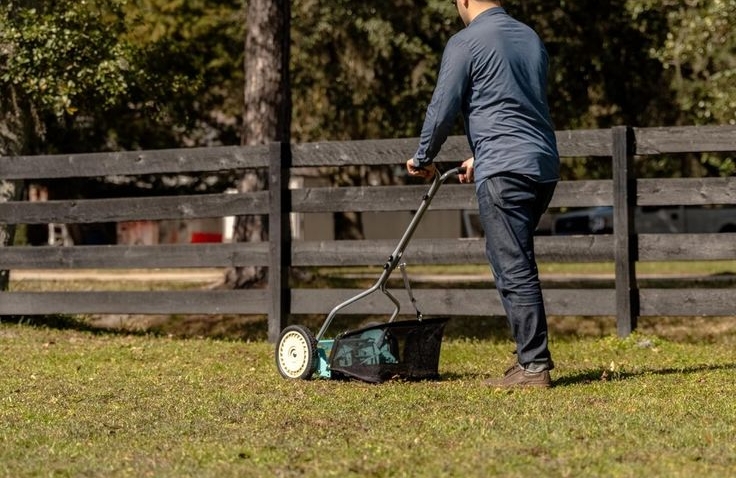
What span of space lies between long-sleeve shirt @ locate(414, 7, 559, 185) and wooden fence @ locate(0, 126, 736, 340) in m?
3.03

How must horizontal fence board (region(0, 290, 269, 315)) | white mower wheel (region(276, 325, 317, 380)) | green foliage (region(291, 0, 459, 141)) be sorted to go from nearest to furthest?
white mower wheel (region(276, 325, 317, 380)) → horizontal fence board (region(0, 290, 269, 315)) → green foliage (region(291, 0, 459, 141))

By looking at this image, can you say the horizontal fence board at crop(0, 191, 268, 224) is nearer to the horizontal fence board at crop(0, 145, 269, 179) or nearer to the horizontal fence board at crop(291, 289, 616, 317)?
the horizontal fence board at crop(0, 145, 269, 179)

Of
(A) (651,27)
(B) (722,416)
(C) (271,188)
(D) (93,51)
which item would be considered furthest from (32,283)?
(B) (722,416)

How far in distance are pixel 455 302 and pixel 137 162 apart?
124 inches

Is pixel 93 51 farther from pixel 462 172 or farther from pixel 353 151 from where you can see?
pixel 462 172

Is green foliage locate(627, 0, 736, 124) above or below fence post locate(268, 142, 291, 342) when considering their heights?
above

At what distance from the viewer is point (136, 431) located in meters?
6.10

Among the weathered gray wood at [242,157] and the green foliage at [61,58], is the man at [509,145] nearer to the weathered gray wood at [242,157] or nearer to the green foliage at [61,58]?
the weathered gray wood at [242,157]

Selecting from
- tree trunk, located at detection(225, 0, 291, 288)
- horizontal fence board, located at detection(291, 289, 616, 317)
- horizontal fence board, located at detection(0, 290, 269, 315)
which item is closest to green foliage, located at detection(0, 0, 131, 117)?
tree trunk, located at detection(225, 0, 291, 288)

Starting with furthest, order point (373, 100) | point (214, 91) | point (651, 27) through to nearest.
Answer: point (214, 91), point (373, 100), point (651, 27)

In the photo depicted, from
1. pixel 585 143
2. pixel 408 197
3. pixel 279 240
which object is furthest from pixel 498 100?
pixel 279 240

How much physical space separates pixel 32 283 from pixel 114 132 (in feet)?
33.9

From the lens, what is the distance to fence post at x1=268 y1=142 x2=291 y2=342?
35.5 ft

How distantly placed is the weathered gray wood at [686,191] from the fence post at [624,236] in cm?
12
